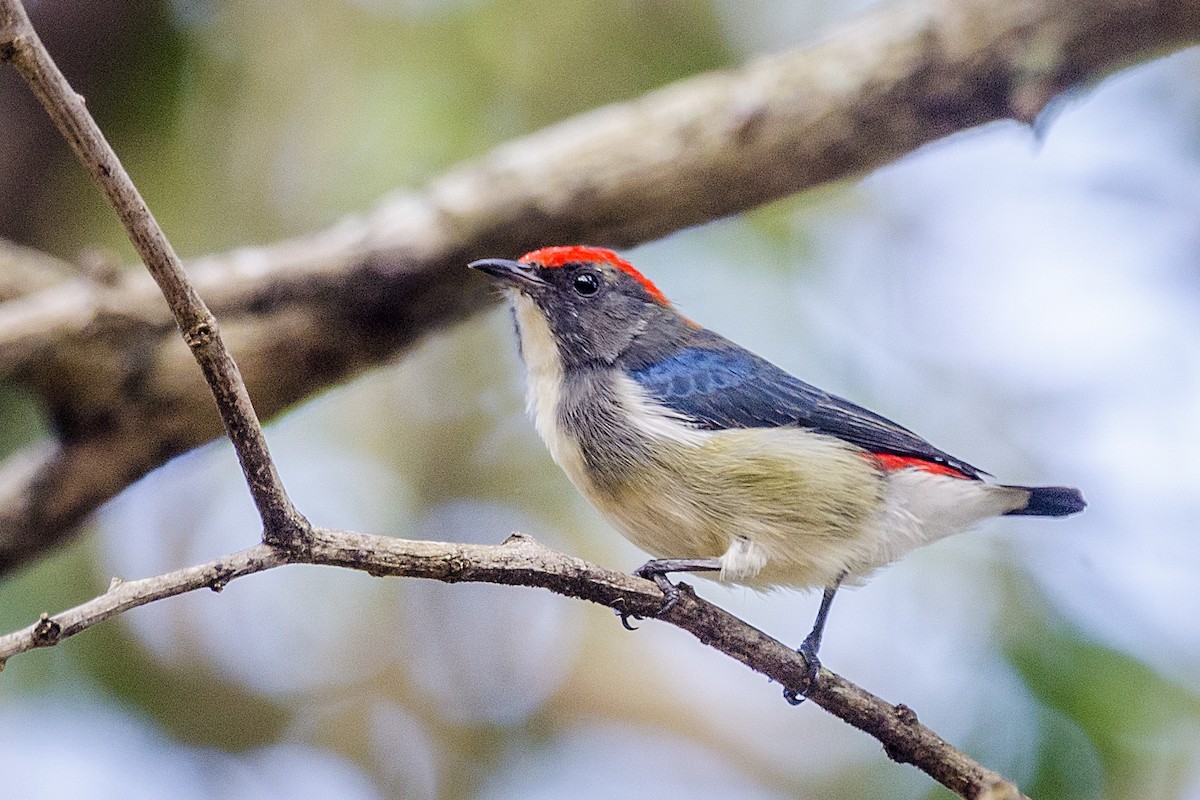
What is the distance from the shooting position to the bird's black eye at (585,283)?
375 cm

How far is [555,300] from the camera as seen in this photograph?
374 cm

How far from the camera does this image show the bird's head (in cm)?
368

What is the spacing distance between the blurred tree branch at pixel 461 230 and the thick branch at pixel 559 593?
1.75m

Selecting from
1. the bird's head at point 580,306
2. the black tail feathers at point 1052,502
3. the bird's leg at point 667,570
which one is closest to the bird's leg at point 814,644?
the bird's leg at point 667,570

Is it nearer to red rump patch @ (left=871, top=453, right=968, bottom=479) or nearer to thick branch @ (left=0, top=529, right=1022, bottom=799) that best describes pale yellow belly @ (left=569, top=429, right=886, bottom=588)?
red rump patch @ (left=871, top=453, right=968, bottom=479)

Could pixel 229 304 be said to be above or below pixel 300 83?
below

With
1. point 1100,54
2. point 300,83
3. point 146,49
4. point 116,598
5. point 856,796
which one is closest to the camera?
point 116,598

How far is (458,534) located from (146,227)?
391 centimetres

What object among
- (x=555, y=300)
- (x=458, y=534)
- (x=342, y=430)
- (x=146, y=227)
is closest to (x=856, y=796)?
(x=458, y=534)

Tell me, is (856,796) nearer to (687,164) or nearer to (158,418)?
(687,164)

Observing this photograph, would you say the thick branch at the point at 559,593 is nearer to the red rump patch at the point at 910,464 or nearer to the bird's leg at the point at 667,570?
the bird's leg at the point at 667,570

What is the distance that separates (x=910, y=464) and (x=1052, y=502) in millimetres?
420

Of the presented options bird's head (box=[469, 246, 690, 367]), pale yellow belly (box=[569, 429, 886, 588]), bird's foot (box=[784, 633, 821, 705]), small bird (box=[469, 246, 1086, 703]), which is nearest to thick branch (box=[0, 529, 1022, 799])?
bird's foot (box=[784, 633, 821, 705])

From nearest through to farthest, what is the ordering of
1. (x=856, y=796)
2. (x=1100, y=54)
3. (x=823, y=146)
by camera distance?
1. (x=1100, y=54)
2. (x=823, y=146)
3. (x=856, y=796)
